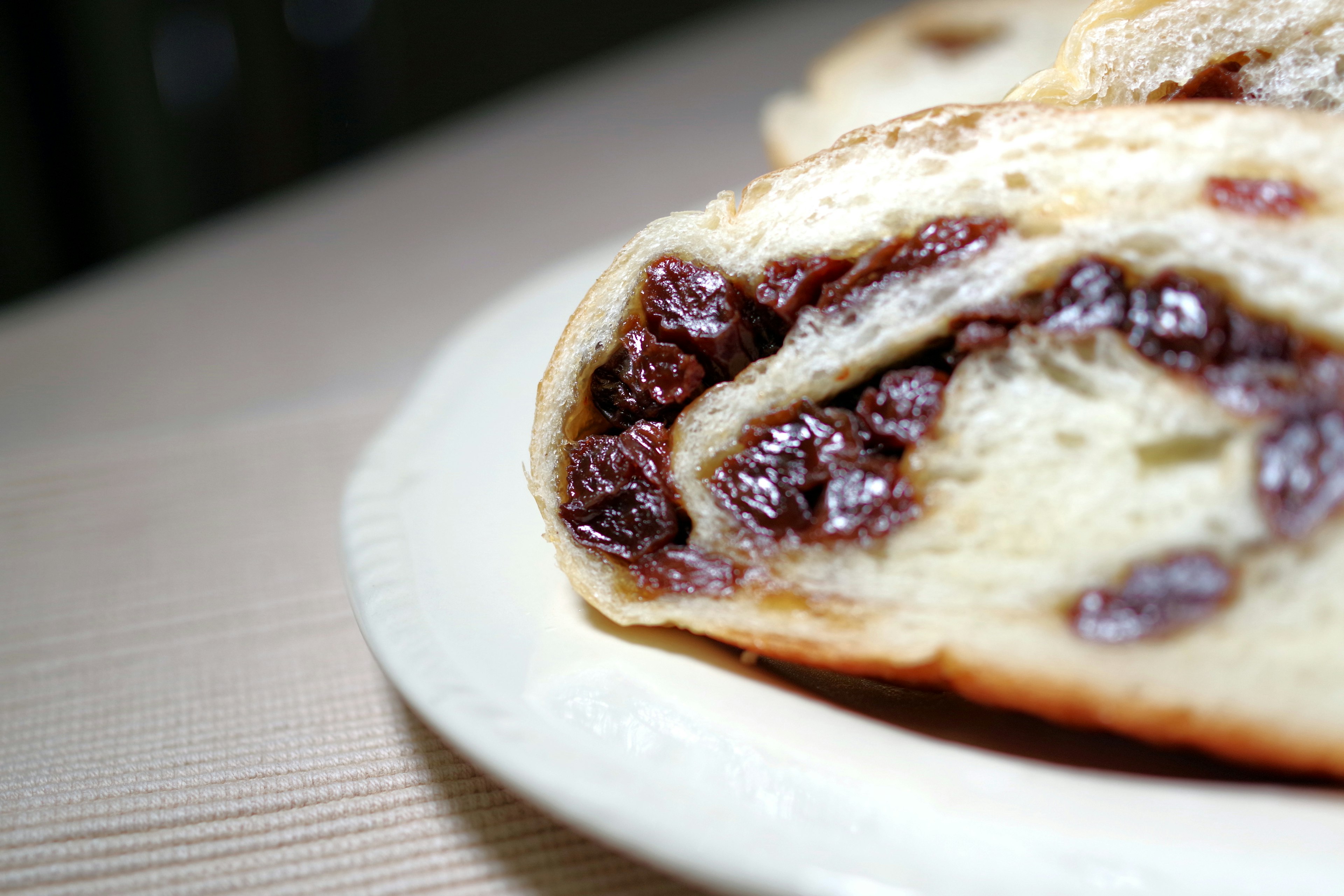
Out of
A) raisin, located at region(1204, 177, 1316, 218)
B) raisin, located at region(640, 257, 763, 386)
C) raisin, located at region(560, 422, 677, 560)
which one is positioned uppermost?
raisin, located at region(1204, 177, 1316, 218)

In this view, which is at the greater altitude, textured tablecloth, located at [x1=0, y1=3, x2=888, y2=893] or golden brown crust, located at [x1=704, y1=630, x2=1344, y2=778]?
golden brown crust, located at [x1=704, y1=630, x2=1344, y2=778]

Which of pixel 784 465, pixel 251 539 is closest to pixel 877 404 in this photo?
pixel 784 465

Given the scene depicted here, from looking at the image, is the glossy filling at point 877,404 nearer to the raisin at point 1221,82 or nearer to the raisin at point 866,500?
the raisin at point 866,500

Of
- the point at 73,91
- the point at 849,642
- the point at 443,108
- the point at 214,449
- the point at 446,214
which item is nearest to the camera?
the point at 849,642

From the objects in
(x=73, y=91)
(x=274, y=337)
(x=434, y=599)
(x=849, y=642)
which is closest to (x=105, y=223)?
(x=73, y=91)

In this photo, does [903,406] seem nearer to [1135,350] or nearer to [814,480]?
[814,480]

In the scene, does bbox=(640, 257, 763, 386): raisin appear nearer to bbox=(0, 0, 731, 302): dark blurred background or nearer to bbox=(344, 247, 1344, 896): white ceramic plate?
bbox=(344, 247, 1344, 896): white ceramic plate

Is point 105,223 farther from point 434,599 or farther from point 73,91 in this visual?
point 434,599

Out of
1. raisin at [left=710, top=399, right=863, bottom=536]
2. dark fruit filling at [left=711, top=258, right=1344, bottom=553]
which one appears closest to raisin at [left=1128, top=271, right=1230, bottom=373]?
dark fruit filling at [left=711, top=258, right=1344, bottom=553]
